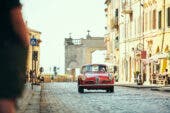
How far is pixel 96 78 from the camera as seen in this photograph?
35500mm

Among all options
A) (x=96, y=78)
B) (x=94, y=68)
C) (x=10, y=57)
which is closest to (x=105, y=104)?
(x=96, y=78)

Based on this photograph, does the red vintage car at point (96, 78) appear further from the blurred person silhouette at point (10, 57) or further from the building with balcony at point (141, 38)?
the blurred person silhouette at point (10, 57)

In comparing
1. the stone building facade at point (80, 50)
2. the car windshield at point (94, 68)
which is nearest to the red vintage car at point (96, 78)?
the car windshield at point (94, 68)

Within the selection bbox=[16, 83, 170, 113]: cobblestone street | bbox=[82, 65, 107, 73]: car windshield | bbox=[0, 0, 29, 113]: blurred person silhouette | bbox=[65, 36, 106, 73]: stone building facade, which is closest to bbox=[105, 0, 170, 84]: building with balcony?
bbox=[82, 65, 107, 73]: car windshield

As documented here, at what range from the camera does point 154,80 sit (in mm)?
59000

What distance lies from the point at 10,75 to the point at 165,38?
58234 mm

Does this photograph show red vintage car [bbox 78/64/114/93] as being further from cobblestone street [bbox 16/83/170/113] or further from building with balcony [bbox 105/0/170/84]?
building with balcony [bbox 105/0/170/84]

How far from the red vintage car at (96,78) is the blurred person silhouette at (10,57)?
32726mm

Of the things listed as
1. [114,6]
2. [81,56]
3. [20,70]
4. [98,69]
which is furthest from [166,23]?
[81,56]

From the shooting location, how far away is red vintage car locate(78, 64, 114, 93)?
3550 centimetres

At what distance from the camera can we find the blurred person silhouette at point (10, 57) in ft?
8.79

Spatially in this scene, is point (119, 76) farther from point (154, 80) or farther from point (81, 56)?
point (81, 56)

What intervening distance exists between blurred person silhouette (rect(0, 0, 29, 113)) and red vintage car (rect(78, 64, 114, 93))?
3273 cm

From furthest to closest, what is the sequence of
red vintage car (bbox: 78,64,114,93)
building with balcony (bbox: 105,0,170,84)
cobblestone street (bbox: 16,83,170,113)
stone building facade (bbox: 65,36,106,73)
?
stone building facade (bbox: 65,36,106,73) → building with balcony (bbox: 105,0,170,84) → red vintage car (bbox: 78,64,114,93) → cobblestone street (bbox: 16,83,170,113)
